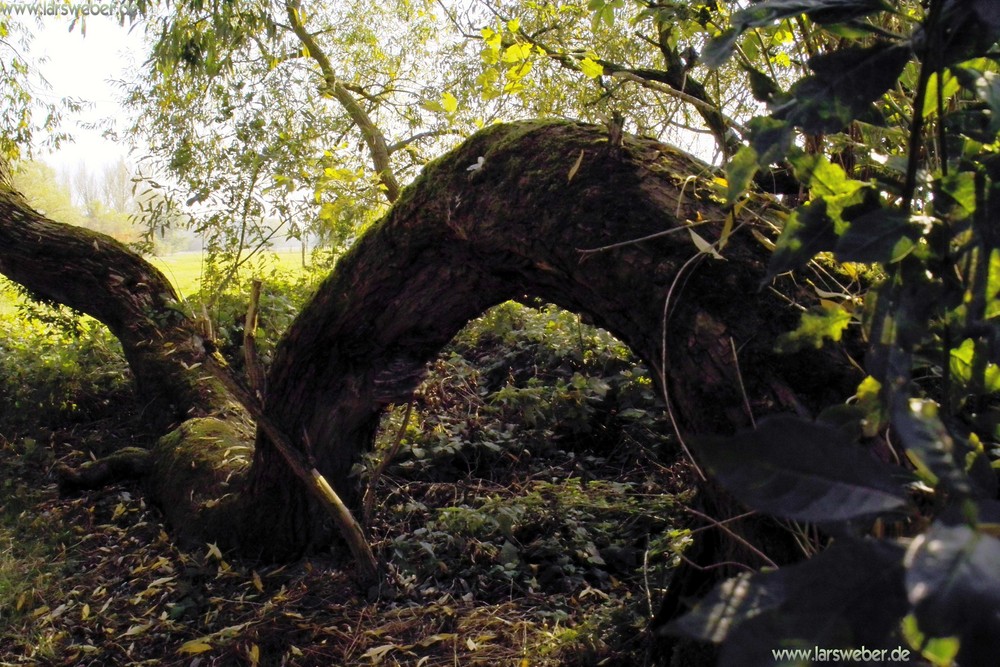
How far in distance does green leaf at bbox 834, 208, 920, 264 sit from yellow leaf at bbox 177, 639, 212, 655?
2.53 m

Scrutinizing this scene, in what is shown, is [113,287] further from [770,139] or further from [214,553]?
[770,139]

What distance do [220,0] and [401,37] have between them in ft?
8.45

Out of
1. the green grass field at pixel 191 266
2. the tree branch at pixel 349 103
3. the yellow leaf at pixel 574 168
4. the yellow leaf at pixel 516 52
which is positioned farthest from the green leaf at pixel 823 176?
the green grass field at pixel 191 266

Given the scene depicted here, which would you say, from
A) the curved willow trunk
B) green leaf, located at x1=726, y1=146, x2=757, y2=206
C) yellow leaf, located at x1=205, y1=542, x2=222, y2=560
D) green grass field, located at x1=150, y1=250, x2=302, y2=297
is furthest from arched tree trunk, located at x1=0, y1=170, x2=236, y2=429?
green leaf, located at x1=726, y1=146, x2=757, y2=206

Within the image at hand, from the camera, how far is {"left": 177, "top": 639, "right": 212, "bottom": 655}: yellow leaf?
2.64m

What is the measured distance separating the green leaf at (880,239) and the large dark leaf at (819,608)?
36 centimetres

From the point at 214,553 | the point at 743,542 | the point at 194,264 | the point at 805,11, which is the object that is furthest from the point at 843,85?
the point at 194,264

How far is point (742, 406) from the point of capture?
5.45 ft

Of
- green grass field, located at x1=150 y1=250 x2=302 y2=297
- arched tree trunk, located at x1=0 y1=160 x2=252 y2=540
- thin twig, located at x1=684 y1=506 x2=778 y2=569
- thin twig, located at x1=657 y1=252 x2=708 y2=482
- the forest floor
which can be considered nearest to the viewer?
thin twig, located at x1=684 y1=506 x2=778 y2=569

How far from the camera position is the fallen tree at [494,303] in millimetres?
1720

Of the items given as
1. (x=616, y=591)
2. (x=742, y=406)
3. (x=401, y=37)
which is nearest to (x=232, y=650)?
(x=616, y=591)

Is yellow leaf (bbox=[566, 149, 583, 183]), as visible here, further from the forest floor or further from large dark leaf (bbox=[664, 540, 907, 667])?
large dark leaf (bbox=[664, 540, 907, 667])

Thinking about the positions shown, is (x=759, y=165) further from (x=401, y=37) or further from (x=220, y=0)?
(x=401, y=37)

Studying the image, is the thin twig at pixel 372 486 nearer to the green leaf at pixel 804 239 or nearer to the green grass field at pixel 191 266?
the green leaf at pixel 804 239
